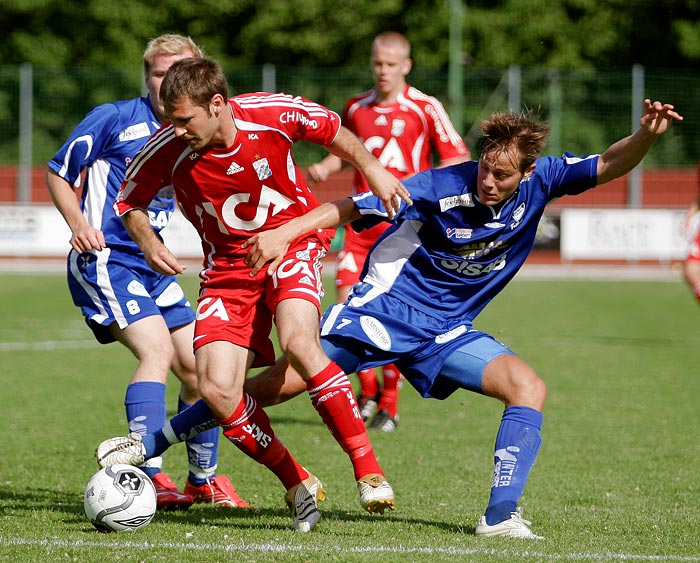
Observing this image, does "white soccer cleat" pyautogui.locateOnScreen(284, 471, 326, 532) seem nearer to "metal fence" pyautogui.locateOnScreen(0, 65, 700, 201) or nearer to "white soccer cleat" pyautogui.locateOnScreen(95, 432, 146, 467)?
"white soccer cleat" pyautogui.locateOnScreen(95, 432, 146, 467)

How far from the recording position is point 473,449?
6973 millimetres

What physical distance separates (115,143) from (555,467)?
3095 millimetres

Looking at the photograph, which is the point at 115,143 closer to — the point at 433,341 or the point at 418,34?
the point at 433,341

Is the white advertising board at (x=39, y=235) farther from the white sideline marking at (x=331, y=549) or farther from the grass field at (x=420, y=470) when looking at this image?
the white sideline marking at (x=331, y=549)

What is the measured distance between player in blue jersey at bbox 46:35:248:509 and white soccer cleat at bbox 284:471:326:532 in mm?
795

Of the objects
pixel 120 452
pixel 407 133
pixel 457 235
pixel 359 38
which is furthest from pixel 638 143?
pixel 359 38

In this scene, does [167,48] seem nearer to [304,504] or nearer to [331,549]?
[304,504]

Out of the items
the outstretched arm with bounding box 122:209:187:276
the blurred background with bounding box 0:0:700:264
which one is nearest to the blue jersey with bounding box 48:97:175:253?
the outstretched arm with bounding box 122:209:187:276

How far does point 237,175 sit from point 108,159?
1115 mm

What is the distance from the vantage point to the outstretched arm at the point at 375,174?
183 inches

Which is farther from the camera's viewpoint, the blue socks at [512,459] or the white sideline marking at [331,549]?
the blue socks at [512,459]

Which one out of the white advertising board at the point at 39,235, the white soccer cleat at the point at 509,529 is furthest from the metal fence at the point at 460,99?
the white soccer cleat at the point at 509,529

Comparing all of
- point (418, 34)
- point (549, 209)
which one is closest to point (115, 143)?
point (549, 209)

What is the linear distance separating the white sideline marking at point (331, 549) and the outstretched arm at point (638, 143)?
65.7 inches
